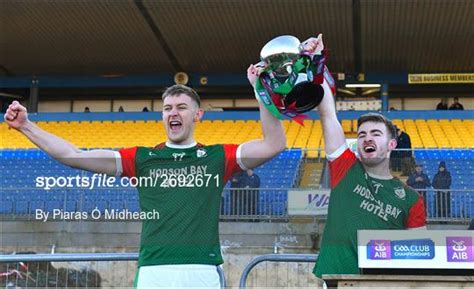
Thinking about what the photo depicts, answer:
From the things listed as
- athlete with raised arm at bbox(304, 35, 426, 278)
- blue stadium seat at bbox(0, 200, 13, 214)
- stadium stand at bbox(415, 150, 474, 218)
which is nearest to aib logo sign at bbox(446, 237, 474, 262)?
A: athlete with raised arm at bbox(304, 35, 426, 278)

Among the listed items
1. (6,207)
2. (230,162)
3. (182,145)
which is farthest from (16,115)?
(6,207)

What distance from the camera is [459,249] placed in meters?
2.34

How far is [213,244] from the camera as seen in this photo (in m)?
2.72

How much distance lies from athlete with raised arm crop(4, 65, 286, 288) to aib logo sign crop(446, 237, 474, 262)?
0.77 m

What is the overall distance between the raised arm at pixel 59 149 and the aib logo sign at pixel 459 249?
141 cm

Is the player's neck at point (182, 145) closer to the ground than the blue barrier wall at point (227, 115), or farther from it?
closer to the ground

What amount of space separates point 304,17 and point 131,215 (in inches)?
447

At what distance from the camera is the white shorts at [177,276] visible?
2645 millimetres

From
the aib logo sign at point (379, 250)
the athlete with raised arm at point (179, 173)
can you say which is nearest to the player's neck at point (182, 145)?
the athlete with raised arm at point (179, 173)

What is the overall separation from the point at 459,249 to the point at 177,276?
1092 millimetres

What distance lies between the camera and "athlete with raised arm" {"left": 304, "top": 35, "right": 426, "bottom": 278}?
2.79m

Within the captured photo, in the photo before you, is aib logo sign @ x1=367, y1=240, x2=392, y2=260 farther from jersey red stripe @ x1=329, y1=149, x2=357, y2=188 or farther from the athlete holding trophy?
jersey red stripe @ x1=329, y1=149, x2=357, y2=188

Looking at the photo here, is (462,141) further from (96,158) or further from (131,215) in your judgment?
(96,158)

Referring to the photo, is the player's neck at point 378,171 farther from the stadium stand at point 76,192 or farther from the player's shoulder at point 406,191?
the stadium stand at point 76,192
